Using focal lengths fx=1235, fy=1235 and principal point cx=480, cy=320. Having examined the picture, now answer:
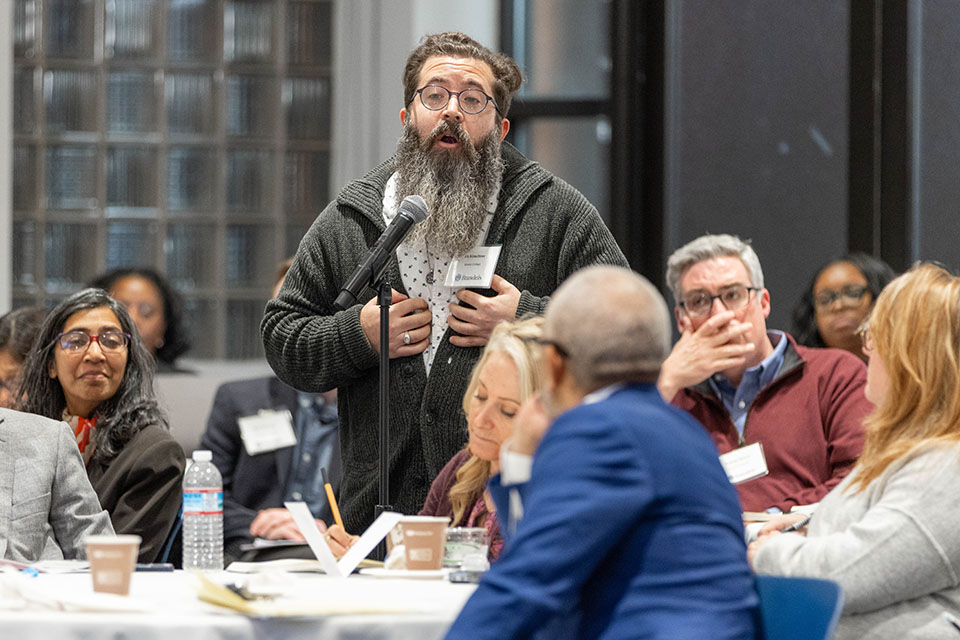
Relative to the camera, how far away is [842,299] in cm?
484

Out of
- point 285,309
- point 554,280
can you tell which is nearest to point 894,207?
point 554,280

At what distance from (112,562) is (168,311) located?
4.16 metres

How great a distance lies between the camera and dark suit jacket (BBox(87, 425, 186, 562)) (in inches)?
132

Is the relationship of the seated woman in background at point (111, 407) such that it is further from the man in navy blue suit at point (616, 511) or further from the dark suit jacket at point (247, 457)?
the man in navy blue suit at point (616, 511)

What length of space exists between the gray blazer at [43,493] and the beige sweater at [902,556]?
1758mm

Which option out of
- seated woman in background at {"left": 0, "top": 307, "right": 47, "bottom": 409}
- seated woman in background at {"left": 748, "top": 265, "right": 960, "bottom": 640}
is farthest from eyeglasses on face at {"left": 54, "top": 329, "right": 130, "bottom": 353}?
seated woman in background at {"left": 748, "top": 265, "right": 960, "bottom": 640}

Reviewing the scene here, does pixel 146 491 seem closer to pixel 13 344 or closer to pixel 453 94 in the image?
pixel 13 344

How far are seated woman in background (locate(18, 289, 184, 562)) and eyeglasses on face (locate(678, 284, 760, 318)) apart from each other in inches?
60.0

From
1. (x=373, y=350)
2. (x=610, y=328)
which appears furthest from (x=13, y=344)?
(x=610, y=328)

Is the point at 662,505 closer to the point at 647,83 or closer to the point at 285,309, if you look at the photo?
the point at 285,309

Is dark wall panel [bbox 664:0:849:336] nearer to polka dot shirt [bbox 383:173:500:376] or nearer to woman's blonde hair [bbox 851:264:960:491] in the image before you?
polka dot shirt [bbox 383:173:500:376]

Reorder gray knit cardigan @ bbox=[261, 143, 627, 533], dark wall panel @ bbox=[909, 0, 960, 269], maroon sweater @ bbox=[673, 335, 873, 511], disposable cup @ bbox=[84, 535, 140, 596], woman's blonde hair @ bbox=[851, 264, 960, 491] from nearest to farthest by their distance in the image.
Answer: disposable cup @ bbox=[84, 535, 140, 596]
woman's blonde hair @ bbox=[851, 264, 960, 491]
gray knit cardigan @ bbox=[261, 143, 627, 533]
maroon sweater @ bbox=[673, 335, 873, 511]
dark wall panel @ bbox=[909, 0, 960, 269]

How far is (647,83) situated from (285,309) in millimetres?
3485

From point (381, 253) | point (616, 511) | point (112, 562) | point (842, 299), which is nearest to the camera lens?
point (616, 511)
